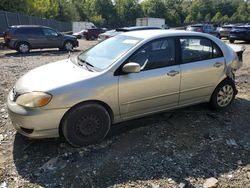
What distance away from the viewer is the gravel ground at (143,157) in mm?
3523

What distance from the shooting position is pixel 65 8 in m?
66.8

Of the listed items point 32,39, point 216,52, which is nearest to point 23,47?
point 32,39

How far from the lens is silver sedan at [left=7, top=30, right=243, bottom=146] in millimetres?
3891

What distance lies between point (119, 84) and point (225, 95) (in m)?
2.47

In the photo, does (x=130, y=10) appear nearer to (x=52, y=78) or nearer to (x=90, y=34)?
(x=90, y=34)

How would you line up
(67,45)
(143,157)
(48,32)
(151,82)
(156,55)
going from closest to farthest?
(143,157), (151,82), (156,55), (48,32), (67,45)

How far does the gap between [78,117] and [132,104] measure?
0.89m

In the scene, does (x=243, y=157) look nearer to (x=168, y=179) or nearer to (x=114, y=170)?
(x=168, y=179)

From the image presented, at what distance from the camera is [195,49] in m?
5.13

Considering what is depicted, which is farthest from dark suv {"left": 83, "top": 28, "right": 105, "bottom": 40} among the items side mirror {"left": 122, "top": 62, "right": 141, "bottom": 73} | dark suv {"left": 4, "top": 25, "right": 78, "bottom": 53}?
side mirror {"left": 122, "top": 62, "right": 141, "bottom": 73}

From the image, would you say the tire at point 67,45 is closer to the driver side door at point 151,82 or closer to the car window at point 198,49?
the car window at point 198,49

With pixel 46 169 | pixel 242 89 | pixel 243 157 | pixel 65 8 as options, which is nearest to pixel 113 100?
pixel 46 169

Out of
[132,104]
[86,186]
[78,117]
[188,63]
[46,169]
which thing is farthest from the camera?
[188,63]

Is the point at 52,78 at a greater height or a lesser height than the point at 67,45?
greater
